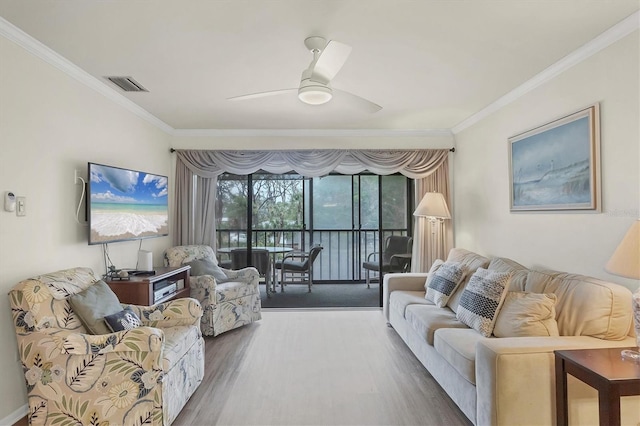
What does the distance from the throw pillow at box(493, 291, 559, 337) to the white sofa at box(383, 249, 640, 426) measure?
0.09 m

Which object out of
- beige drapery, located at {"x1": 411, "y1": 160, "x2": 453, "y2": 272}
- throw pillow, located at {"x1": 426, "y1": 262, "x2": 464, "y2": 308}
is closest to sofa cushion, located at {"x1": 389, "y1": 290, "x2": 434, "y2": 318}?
throw pillow, located at {"x1": 426, "y1": 262, "x2": 464, "y2": 308}

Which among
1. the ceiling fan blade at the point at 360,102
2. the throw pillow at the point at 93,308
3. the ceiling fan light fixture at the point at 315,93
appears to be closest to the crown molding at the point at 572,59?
the ceiling fan blade at the point at 360,102

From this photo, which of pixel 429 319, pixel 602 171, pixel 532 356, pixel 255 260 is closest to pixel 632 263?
pixel 532 356

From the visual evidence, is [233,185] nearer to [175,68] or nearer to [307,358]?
[175,68]

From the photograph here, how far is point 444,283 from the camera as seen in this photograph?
333 centimetres

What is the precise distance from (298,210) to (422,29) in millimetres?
4286

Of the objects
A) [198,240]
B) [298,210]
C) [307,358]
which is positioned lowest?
[307,358]

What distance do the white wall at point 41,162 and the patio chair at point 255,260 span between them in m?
1.87

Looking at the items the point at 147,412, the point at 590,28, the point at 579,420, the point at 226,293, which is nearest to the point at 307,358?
the point at 226,293

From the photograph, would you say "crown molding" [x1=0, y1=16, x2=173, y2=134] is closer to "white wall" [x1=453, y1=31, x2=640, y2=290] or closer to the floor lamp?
the floor lamp

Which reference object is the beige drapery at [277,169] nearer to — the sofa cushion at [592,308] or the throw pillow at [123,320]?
the throw pillow at [123,320]

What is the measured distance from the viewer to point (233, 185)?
511cm

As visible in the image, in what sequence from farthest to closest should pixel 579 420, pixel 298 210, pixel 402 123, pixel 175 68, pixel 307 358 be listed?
pixel 298 210, pixel 402 123, pixel 307 358, pixel 175 68, pixel 579 420

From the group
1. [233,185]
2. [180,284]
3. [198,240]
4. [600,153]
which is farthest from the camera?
[233,185]
